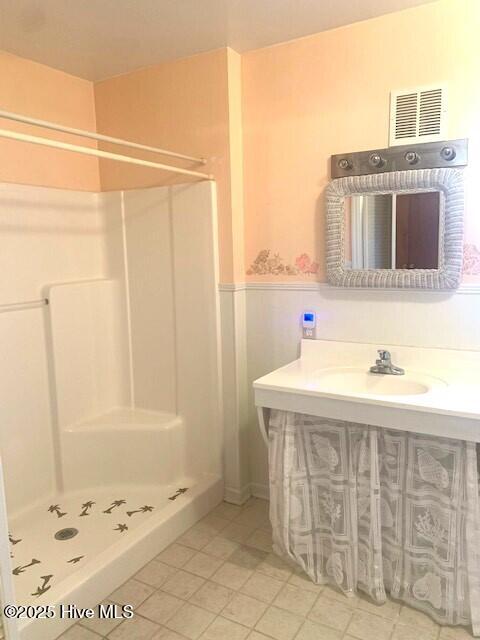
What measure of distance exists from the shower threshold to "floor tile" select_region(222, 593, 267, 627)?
43 centimetres

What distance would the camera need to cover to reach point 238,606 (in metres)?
1.79

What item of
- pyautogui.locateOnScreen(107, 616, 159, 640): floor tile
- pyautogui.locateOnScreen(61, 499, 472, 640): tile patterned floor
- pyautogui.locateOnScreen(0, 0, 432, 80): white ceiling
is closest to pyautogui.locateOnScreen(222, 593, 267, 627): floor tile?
pyautogui.locateOnScreen(61, 499, 472, 640): tile patterned floor

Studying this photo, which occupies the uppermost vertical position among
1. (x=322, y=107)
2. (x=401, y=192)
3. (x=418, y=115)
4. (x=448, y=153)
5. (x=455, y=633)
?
(x=322, y=107)

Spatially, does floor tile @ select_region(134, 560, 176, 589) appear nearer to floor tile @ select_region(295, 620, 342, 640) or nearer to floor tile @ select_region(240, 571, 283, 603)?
floor tile @ select_region(240, 571, 283, 603)

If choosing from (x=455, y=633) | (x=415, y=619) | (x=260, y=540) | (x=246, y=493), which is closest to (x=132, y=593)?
(x=260, y=540)

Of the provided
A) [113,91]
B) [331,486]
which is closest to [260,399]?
[331,486]

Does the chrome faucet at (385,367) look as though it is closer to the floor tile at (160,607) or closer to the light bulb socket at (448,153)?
the light bulb socket at (448,153)

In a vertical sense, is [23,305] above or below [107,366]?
above

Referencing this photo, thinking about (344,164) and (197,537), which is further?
(197,537)

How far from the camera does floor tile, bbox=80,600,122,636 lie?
168cm

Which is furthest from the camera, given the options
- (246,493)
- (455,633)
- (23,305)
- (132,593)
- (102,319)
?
(102,319)

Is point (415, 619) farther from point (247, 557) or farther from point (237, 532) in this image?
point (237, 532)

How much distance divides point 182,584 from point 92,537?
0.48 meters

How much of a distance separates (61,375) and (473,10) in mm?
2392
